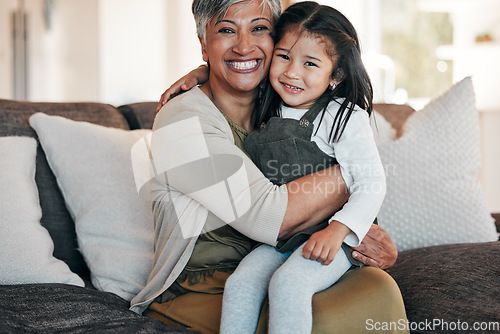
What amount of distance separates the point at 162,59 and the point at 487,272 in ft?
14.0

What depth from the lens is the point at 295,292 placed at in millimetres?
1127

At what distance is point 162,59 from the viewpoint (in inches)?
204

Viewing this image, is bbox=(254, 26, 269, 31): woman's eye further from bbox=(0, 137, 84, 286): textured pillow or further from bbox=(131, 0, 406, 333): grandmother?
bbox=(0, 137, 84, 286): textured pillow

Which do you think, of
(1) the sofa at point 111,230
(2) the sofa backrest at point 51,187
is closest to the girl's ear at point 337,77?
(1) the sofa at point 111,230

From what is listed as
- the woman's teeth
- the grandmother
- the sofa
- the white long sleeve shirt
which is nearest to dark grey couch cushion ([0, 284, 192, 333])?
the sofa

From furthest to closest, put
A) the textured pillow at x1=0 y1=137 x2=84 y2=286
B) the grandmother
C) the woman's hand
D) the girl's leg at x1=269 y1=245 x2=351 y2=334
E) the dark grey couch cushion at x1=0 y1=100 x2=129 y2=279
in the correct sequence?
the dark grey couch cushion at x1=0 y1=100 x2=129 y2=279, the textured pillow at x1=0 y1=137 x2=84 y2=286, the woman's hand, the grandmother, the girl's leg at x1=269 y1=245 x2=351 y2=334

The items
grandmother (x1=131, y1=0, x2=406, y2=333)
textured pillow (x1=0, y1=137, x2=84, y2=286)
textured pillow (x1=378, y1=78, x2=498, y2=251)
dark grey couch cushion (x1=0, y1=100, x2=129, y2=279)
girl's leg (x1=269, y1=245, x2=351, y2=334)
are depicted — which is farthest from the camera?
textured pillow (x1=378, y1=78, x2=498, y2=251)

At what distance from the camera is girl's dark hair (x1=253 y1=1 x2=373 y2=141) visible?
1478 millimetres

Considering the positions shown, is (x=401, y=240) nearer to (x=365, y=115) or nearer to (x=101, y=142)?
(x=365, y=115)

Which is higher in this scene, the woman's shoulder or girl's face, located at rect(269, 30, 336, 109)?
girl's face, located at rect(269, 30, 336, 109)

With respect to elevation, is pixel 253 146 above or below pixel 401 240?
above

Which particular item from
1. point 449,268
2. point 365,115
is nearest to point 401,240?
point 449,268

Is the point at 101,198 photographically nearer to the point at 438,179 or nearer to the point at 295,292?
the point at 295,292

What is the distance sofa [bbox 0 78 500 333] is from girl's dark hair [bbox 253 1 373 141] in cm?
44
